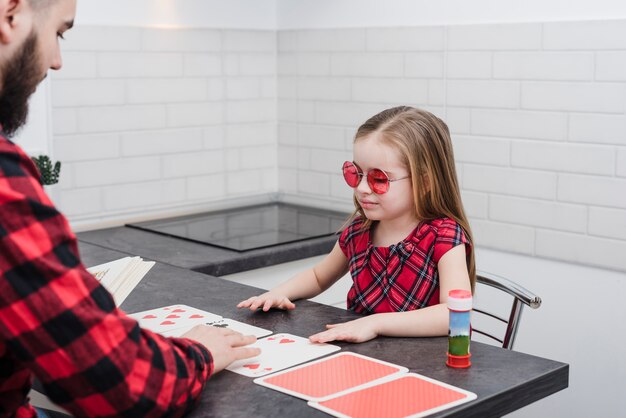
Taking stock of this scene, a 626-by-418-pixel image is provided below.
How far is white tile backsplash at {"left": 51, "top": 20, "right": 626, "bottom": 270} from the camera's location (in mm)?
2939

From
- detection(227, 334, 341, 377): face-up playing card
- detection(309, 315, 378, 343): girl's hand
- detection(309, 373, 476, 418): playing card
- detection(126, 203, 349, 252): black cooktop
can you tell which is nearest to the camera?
detection(309, 373, 476, 418): playing card

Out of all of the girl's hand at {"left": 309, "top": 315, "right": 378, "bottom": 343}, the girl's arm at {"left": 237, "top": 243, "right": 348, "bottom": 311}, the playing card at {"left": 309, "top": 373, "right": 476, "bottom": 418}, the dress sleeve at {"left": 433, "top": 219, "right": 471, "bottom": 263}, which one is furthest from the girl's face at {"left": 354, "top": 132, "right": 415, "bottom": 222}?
the playing card at {"left": 309, "top": 373, "right": 476, "bottom": 418}

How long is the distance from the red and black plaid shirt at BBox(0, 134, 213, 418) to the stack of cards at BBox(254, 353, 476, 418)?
303mm

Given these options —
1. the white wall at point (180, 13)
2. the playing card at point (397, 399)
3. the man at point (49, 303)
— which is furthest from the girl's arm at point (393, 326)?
the white wall at point (180, 13)

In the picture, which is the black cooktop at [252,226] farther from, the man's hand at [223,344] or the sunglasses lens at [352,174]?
the man's hand at [223,344]

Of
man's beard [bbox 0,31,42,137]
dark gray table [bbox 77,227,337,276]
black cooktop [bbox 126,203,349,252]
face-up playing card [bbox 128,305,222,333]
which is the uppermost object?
man's beard [bbox 0,31,42,137]

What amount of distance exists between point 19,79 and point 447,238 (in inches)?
43.2

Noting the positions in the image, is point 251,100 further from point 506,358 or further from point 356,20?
point 506,358

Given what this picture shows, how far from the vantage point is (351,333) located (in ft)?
6.02

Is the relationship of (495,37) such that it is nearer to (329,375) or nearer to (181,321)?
(181,321)

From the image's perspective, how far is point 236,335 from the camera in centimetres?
172

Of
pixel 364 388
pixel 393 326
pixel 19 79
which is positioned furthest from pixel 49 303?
pixel 393 326

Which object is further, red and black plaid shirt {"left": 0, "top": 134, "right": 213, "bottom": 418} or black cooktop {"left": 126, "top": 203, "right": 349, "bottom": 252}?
black cooktop {"left": 126, "top": 203, "right": 349, "bottom": 252}

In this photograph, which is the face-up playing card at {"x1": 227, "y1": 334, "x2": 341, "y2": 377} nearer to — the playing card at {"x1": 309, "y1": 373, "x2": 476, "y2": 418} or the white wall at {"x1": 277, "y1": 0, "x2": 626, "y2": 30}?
the playing card at {"x1": 309, "y1": 373, "x2": 476, "y2": 418}
